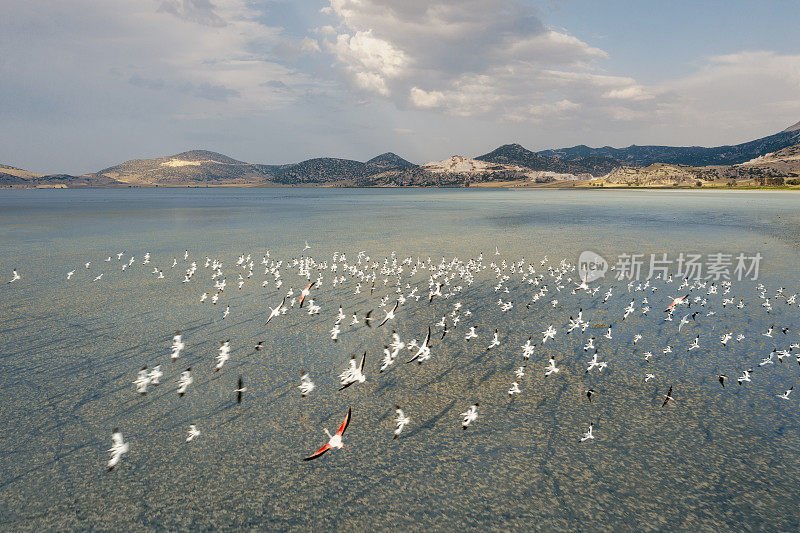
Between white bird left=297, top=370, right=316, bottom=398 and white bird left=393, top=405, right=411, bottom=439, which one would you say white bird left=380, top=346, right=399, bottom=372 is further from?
white bird left=393, top=405, right=411, bottom=439

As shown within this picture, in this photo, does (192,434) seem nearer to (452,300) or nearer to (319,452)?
(319,452)

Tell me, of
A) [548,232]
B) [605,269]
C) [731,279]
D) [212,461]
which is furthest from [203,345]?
[548,232]

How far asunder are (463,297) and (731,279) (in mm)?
19949

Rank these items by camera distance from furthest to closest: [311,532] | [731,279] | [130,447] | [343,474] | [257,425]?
[731,279] < [257,425] < [130,447] < [343,474] < [311,532]

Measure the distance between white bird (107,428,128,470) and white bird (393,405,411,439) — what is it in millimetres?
7298

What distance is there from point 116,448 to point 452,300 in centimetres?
1751

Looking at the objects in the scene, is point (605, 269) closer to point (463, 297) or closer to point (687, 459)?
point (463, 297)

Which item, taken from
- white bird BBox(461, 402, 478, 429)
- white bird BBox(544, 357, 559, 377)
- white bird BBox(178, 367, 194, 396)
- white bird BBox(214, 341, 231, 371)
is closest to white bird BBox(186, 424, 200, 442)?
white bird BBox(178, 367, 194, 396)

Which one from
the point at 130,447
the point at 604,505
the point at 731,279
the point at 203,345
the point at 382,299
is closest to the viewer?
the point at 604,505

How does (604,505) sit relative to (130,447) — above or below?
below

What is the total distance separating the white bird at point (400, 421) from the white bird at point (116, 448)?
7298 mm

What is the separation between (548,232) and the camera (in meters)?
57.1

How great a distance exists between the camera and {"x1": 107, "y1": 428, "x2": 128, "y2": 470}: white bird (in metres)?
10.4

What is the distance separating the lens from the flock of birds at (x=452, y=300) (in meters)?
14.3
